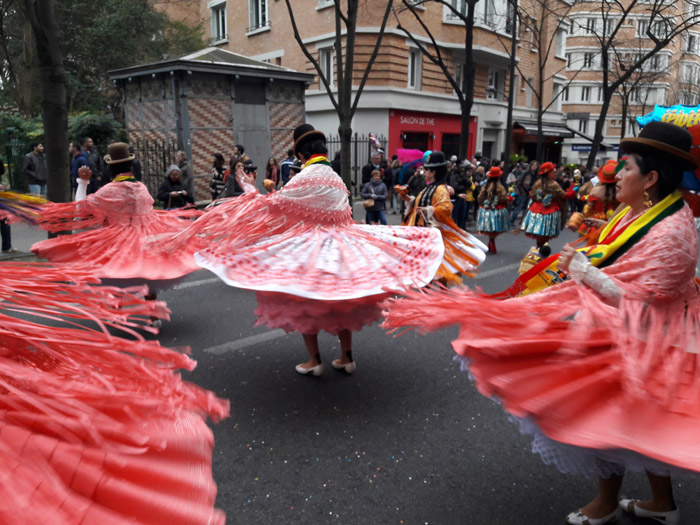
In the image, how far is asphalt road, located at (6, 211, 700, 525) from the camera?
9.02 feet

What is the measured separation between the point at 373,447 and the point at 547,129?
32951 millimetres

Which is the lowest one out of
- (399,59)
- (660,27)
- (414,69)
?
(414,69)

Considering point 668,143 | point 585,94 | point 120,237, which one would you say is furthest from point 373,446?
point 585,94

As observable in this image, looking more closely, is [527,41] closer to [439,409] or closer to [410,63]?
[410,63]

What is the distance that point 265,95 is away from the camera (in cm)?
1714

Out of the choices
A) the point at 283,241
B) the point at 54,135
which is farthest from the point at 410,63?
the point at 283,241

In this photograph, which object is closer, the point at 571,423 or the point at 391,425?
the point at 571,423

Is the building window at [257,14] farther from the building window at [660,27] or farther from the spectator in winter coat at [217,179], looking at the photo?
the spectator in winter coat at [217,179]

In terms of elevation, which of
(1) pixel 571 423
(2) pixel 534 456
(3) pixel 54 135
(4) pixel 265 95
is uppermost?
(4) pixel 265 95

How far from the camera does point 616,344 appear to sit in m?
2.06

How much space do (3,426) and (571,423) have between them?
70.3 inches

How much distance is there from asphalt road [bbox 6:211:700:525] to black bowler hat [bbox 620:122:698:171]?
3.79ft

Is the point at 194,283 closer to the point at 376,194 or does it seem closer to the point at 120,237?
the point at 120,237

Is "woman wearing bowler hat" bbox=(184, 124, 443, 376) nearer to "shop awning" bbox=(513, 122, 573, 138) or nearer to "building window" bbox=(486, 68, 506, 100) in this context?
"building window" bbox=(486, 68, 506, 100)
